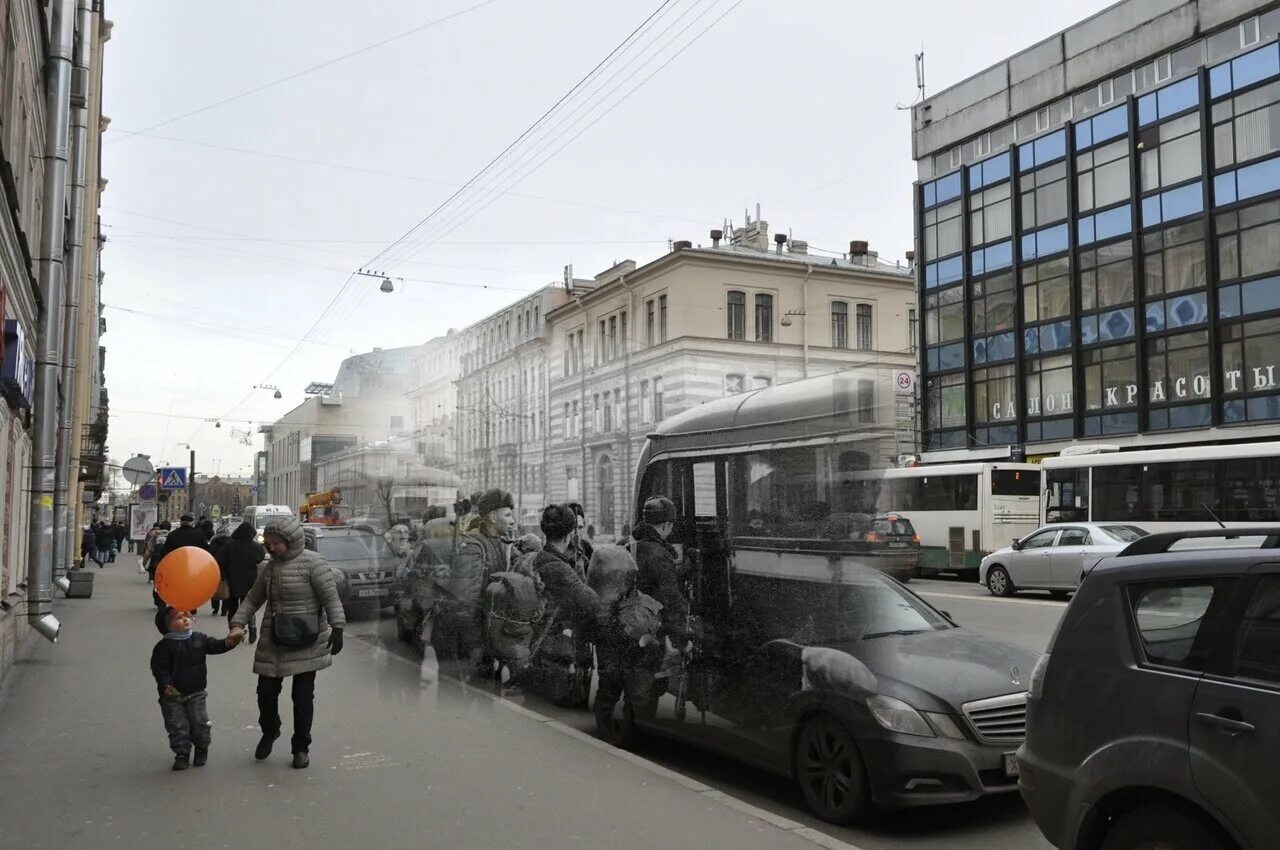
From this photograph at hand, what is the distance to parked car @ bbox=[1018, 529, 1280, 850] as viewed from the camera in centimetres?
333

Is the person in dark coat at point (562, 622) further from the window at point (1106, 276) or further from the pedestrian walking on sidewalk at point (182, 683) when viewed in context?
the window at point (1106, 276)

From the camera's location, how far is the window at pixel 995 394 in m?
37.2

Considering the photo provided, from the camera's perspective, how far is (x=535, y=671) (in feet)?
30.8

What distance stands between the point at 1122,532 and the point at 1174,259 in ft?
51.7

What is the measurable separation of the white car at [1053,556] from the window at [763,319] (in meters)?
13.7

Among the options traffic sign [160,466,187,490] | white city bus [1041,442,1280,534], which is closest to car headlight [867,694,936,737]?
white city bus [1041,442,1280,534]

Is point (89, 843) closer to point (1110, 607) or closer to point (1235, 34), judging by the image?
point (1110, 607)

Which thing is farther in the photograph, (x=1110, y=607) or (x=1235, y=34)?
(x=1235, y=34)

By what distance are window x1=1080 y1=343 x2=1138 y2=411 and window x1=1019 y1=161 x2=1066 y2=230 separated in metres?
4.96

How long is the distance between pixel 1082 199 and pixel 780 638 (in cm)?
3267

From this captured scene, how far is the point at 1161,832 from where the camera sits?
349cm

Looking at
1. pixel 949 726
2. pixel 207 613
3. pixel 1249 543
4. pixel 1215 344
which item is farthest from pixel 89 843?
pixel 1215 344

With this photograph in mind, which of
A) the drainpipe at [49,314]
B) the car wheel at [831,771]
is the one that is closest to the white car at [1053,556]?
the car wheel at [831,771]

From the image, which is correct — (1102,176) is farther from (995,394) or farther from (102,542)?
(102,542)
